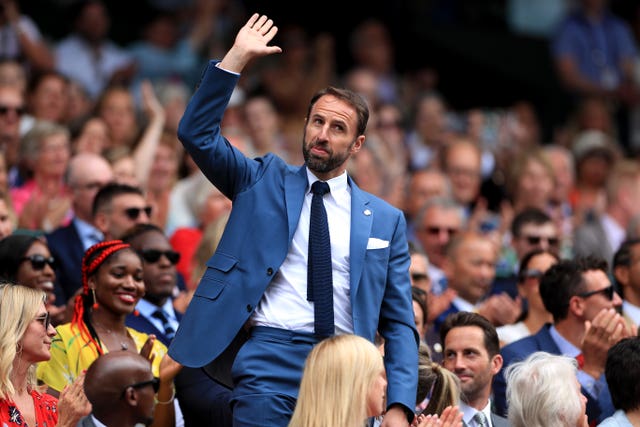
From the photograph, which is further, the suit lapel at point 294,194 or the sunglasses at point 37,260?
the sunglasses at point 37,260

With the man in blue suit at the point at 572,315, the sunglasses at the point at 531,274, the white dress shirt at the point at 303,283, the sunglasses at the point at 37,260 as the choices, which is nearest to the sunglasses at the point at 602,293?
the man in blue suit at the point at 572,315

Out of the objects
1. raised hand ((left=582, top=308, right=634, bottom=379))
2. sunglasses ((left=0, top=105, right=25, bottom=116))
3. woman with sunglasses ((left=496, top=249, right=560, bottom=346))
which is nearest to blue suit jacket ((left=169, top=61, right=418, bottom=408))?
raised hand ((left=582, top=308, right=634, bottom=379))

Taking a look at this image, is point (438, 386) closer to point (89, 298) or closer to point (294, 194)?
point (294, 194)

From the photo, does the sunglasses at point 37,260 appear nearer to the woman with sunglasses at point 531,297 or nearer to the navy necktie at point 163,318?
the navy necktie at point 163,318

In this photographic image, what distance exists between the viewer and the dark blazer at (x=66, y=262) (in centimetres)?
838

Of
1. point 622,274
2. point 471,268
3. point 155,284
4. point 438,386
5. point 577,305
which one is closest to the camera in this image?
point 438,386

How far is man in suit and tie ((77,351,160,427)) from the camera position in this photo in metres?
6.07

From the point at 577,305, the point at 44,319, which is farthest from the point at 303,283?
the point at 577,305

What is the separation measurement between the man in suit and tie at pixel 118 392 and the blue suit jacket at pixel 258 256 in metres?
0.39

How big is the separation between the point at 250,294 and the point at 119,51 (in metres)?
8.57

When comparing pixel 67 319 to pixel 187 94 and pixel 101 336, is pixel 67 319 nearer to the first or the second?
pixel 101 336

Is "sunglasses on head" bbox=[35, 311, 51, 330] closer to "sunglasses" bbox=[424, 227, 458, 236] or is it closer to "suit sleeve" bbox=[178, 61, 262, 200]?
"suit sleeve" bbox=[178, 61, 262, 200]

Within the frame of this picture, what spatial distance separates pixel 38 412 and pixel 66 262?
247 cm

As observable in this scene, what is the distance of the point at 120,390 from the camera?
20.0 feet
